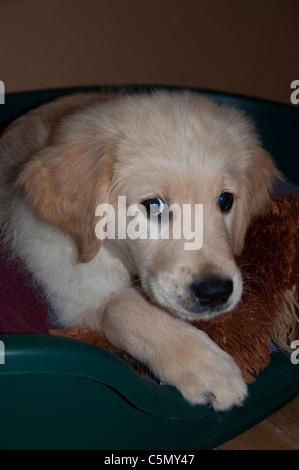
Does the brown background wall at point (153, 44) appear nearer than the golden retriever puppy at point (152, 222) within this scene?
No

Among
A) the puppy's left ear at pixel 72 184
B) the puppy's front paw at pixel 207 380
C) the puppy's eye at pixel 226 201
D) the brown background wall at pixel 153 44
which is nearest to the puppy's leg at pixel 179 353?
the puppy's front paw at pixel 207 380

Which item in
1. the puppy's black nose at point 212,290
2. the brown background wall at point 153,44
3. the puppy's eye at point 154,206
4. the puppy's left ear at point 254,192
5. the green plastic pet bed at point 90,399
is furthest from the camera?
the brown background wall at point 153,44

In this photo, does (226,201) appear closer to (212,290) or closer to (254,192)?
(254,192)

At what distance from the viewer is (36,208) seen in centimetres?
205

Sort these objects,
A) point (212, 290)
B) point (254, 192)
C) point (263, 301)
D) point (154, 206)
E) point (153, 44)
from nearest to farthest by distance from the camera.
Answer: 1. point (212, 290)
2. point (154, 206)
3. point (263, 301)
4. point (254, 192)
5. point (153, 44)

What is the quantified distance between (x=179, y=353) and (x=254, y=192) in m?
0.85

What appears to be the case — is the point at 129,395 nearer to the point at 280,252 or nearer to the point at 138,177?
the point at 138,177

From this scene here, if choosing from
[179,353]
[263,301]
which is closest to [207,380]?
[179,353]

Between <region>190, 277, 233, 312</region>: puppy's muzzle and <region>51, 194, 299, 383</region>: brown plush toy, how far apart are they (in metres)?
0.29

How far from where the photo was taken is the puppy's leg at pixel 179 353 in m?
1.79

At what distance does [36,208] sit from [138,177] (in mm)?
444

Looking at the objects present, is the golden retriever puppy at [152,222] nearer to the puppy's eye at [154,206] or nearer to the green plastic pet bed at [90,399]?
the puppy's eye at [154,206]

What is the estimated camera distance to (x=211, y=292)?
1764mm

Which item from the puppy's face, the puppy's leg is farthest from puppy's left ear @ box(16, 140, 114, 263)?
the puppy's leg
